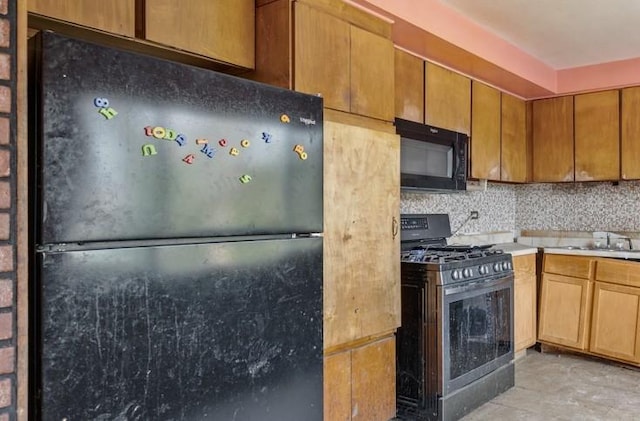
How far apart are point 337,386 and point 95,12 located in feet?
5.68

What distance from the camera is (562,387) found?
3.32 m

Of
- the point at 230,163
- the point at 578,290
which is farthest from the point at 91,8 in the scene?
the point at 578,290

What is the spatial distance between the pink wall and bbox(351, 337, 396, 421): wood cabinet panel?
1664 millimetres

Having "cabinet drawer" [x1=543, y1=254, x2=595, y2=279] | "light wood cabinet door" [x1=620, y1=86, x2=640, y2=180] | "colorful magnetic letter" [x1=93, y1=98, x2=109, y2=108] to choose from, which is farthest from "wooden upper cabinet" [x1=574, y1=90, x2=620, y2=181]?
"colorful magnetic letter" [x1=93, y1=98, x2=109, y2=108]

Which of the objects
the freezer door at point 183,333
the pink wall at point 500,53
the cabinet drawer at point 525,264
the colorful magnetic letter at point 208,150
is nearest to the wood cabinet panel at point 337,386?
the freezer door at point 183,333

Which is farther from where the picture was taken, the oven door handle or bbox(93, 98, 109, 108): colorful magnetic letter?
the oven door handle

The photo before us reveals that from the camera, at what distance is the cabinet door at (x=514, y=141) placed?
413 cm

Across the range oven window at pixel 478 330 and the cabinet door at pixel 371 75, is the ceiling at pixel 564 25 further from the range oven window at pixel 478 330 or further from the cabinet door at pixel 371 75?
the range oven window at pixel 478 330

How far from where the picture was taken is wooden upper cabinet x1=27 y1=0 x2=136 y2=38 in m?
1.56

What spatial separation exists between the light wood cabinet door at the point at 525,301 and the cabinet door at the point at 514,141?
0.71 meters

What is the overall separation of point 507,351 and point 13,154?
2949mm

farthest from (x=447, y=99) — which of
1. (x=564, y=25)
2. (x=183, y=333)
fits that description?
(x=183, y=333)

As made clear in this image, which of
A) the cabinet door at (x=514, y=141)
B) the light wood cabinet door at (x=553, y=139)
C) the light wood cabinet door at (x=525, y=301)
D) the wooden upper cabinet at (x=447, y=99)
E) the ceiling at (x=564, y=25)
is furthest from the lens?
the light wood cabinet door at (x=553, y=139)

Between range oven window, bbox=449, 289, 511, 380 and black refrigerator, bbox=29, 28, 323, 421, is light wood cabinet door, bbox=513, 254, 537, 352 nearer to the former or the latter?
range oven window, bbox=449, 289, 511, 380
